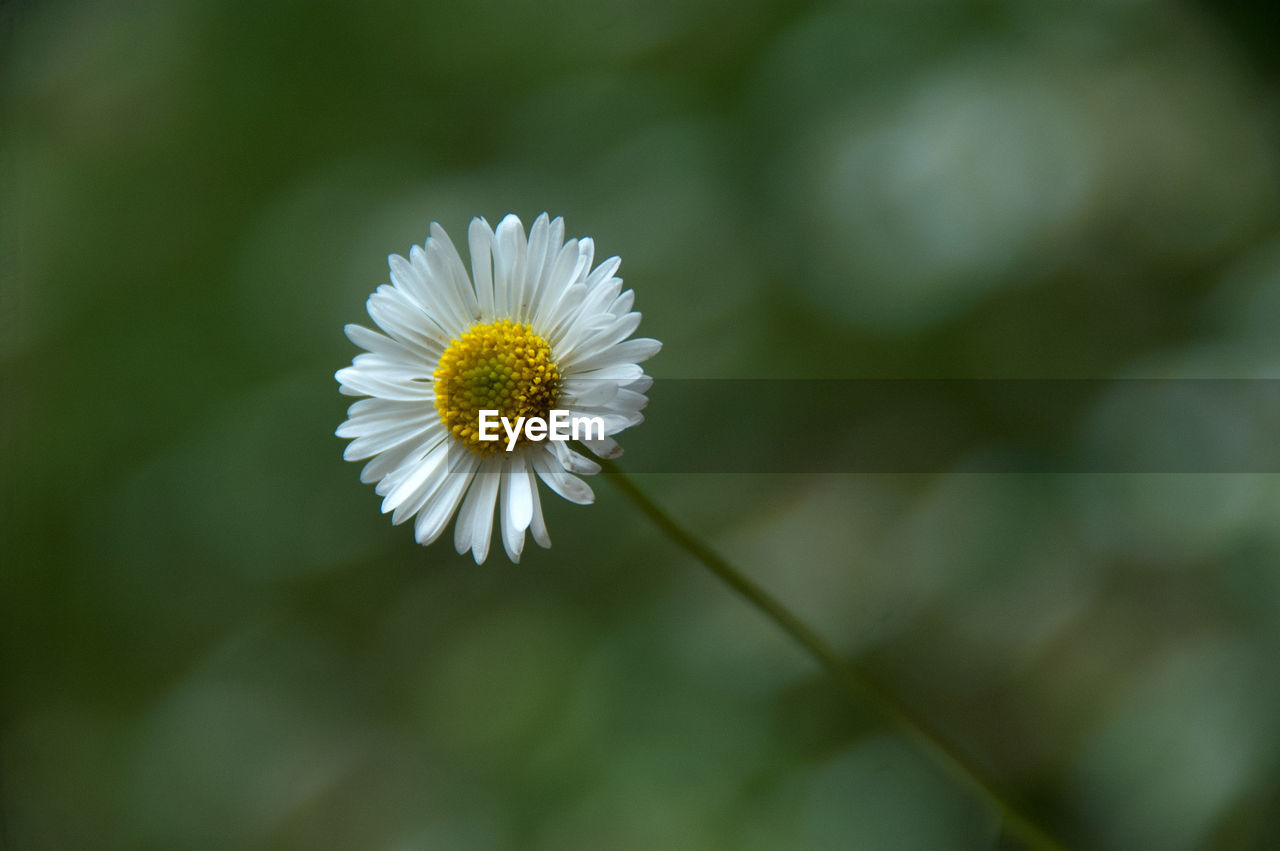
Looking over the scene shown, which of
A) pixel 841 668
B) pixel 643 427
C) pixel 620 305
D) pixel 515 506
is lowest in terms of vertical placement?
pixel 841 668

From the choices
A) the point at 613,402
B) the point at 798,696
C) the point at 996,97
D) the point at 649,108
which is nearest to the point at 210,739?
the point at 798,696

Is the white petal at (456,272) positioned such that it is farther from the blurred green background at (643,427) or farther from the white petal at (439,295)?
the blurred green background at (643,427)

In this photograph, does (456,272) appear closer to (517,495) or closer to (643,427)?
(517,495)

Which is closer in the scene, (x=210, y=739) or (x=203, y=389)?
(x=210, y=739)

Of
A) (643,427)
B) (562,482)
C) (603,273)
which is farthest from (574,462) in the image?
(643,427)

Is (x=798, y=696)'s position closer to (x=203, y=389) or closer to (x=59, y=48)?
(x=203, y=389)

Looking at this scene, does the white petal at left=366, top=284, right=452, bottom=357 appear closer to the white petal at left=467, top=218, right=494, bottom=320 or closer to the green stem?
the white petal at left=467, top=218, right=494, bottom=320
